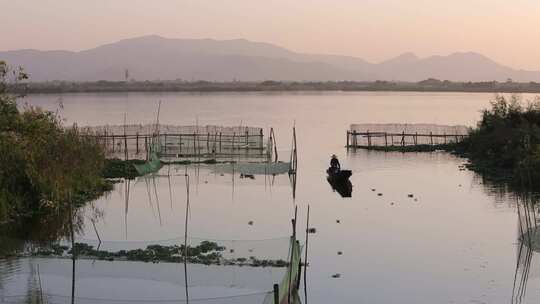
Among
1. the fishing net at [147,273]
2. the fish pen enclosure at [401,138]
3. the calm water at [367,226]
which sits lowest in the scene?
the calm water at [367,226]

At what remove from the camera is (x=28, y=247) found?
12.4 metres

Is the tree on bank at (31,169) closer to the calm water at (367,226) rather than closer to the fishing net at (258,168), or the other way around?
the calm water at (367,226)

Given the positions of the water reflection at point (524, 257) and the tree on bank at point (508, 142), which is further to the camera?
the tree on bank at point (508, 142)

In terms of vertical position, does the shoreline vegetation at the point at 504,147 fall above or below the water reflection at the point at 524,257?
above

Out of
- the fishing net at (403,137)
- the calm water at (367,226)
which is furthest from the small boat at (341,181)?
the fishing net at (403,137)

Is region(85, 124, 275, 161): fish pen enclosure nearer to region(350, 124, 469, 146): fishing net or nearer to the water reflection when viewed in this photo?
region(350, 124, 469, 146): fishing net

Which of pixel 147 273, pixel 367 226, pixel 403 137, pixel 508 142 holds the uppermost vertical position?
pixel 508 142

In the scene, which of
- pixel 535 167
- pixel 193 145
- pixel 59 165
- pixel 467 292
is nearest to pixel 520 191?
pixel 535 167

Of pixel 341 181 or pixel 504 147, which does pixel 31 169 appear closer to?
pixel 341 181

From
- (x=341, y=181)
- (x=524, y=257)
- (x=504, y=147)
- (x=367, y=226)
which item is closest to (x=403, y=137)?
(x=504, y=147)

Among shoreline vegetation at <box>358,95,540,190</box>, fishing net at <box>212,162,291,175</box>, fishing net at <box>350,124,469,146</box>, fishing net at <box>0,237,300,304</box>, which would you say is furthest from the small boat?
fishing net at <box>350,124,469,146</box>

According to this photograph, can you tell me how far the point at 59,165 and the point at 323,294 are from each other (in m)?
9.44

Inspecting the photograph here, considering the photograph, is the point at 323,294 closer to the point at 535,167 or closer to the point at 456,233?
the point at 456,233

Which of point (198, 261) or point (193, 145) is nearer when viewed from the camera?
point (198, 261)
